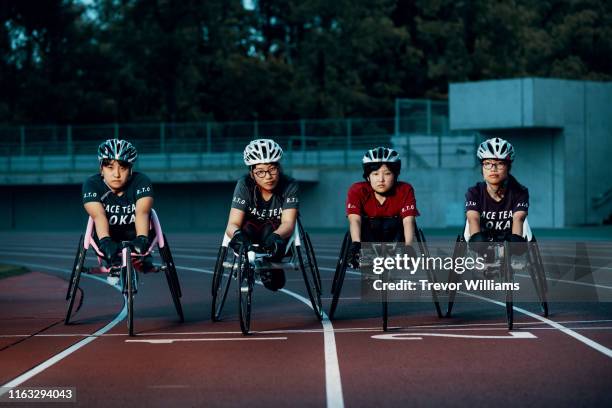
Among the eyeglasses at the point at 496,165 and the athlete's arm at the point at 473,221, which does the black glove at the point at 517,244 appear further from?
the eyeglasses at the point at 496,165

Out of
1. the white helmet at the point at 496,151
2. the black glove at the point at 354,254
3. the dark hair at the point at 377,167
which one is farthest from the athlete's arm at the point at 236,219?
the white helmet at the point at 496,151

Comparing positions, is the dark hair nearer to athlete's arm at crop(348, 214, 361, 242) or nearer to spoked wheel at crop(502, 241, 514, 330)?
athlete's arm at crop(348, 214, 361, 242)

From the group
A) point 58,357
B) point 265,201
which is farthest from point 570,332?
point 58,357

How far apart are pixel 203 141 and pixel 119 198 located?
1648 inches

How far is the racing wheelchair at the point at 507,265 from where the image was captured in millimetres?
11672

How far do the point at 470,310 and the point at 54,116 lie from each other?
182 feet

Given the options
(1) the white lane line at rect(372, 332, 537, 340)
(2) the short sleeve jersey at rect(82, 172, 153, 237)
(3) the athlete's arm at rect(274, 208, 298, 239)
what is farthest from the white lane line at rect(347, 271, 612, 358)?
(2) the short sleeve jersey at rect(82, 172, 153, 237)

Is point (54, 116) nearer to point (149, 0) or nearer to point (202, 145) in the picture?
point (149, 0)

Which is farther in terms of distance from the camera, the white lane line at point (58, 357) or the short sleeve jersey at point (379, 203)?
the short sleeve jersey at point (379, 203)

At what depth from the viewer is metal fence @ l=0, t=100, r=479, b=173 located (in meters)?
52.7

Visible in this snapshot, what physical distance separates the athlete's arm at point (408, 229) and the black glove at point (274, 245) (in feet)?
3.84

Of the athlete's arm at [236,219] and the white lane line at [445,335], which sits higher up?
the athlete's arm at [236,219]

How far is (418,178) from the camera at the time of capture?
48.2 metres

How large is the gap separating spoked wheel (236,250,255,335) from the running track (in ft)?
0.45
